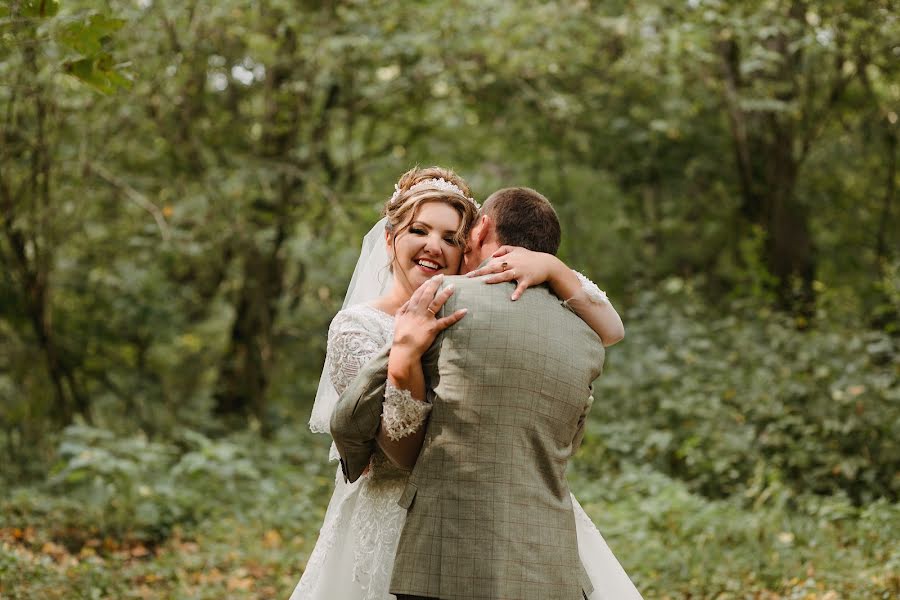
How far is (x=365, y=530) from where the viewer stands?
8.47 ft

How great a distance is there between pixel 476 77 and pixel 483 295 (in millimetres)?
7150

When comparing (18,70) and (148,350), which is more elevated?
(18,70)

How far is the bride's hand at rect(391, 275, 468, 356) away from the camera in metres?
2.16

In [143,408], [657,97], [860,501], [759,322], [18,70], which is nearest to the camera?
[860,501]

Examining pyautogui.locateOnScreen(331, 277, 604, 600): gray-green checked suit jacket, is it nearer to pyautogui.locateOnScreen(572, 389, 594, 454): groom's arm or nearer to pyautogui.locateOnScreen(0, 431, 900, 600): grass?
pyautogui.locateOnScreen(572, 389, 594, 454): groom's arm

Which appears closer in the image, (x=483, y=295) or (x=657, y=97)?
(x=483, y=295)

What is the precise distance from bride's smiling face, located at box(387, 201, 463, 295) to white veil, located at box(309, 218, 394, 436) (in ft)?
0.79

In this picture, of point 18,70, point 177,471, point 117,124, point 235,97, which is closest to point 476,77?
point 235,97

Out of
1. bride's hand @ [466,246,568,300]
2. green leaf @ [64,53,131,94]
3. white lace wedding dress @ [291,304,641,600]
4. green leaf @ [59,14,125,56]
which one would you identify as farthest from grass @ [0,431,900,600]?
bride's hand @ [466,246,568,300]

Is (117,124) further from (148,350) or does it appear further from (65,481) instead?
(65,481)

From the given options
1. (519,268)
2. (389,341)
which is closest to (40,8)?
(389,341)

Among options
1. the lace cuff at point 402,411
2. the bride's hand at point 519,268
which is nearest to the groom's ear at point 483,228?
the bride's hand at point 519,268

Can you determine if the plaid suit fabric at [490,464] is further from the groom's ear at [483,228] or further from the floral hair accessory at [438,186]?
the floral hair accessory at [438,186]

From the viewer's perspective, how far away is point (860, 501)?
5988mm
